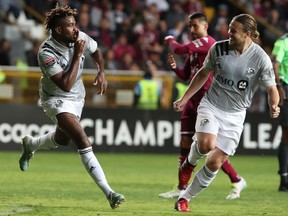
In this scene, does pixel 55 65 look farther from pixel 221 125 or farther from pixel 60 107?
pixel 221 125

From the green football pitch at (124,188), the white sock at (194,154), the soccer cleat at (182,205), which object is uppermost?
the white sock at (194,154)

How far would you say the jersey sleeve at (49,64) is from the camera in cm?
1023

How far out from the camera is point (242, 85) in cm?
Answer: 1002

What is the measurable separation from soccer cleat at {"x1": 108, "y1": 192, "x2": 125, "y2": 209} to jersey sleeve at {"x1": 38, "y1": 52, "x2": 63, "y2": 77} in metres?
1.51

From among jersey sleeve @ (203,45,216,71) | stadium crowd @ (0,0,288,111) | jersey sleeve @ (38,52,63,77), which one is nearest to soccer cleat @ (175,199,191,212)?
jersey sleeve @ (203,45,216,71)

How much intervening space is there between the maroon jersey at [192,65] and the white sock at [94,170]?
7.82ft

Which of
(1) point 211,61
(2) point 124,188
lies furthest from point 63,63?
(2) point 124,188

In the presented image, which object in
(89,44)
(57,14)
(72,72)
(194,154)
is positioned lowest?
(194,154)

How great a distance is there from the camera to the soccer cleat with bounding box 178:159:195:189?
11030 mm

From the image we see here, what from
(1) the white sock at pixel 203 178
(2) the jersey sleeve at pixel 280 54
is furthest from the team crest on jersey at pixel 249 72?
(2) the jersey sleeve at pixel 280 54

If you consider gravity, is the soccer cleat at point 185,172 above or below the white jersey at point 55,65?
below

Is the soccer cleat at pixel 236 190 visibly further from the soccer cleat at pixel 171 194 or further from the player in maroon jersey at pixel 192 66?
the soccer cleat at pixel 171 194

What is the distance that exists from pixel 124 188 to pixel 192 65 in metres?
2.20

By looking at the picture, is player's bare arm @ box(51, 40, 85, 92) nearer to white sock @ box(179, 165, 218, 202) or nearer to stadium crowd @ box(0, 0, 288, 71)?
white sock @ box(179, 165, 218, 202)
